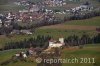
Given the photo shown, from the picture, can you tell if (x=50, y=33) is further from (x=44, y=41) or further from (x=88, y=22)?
(x=88, y=22)

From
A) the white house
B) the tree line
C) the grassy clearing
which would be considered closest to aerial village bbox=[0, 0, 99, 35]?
the grassy clearing

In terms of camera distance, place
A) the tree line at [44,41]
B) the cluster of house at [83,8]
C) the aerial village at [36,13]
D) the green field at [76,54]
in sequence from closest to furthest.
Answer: the green field at [76,54], the tree line at [44,41], the aerial village at [36,13], the cluster of house at [83,8]

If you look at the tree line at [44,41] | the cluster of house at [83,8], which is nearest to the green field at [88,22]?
the tree line at [44,41]

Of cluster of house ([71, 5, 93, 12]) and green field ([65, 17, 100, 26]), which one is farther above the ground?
cluster of house ([71, 5, 93, 12])

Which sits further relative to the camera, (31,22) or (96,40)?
(31,22)

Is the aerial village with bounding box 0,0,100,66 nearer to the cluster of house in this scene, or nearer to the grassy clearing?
the cluster of house

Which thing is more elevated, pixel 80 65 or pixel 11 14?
pixel 11 14

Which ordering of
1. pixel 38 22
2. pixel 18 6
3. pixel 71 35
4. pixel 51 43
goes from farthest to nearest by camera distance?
pixel 18 6, pixel 38 22, pixel 71 35, pixel 51 43

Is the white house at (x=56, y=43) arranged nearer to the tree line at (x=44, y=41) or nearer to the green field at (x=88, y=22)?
the tree line at (x=44, y=41)

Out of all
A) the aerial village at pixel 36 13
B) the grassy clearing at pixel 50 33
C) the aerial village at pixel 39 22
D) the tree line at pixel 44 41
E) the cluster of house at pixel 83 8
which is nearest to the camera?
the aerial village at pixel 39 22

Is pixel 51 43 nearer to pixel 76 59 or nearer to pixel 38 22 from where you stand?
pixel 76 59

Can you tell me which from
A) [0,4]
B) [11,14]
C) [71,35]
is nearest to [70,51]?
[71,35]
